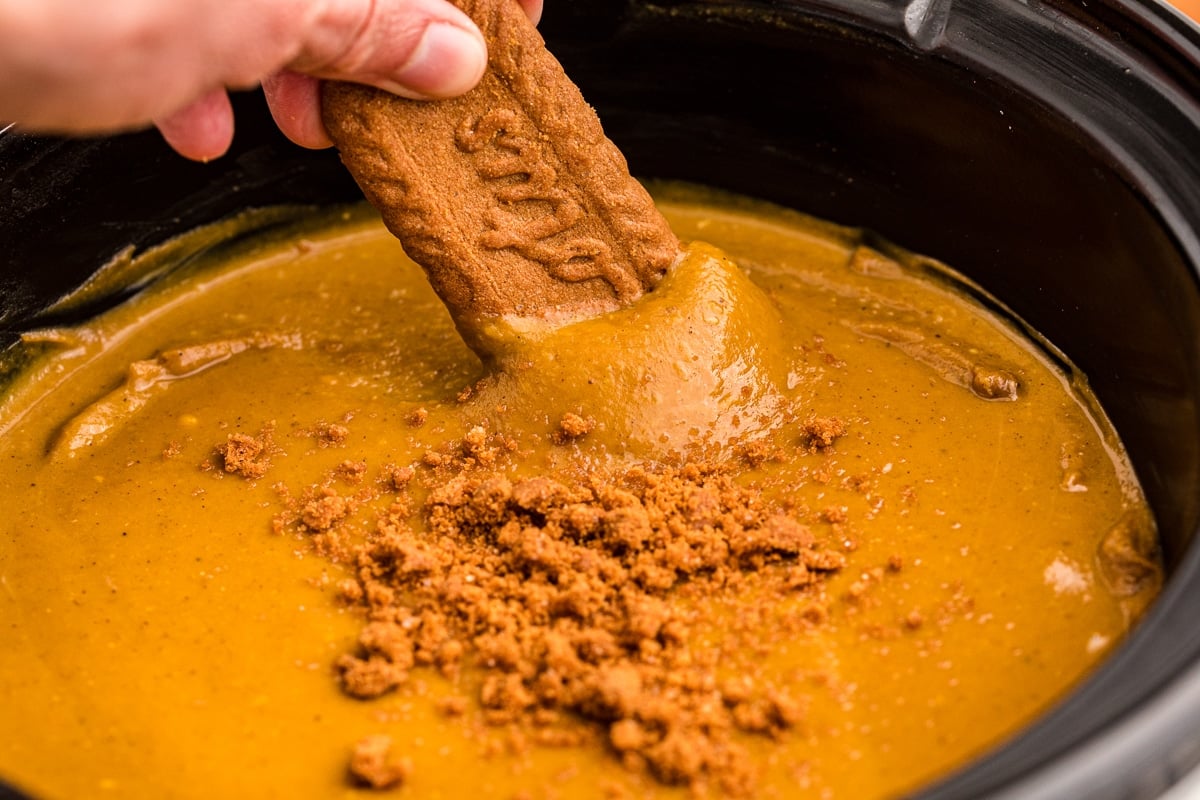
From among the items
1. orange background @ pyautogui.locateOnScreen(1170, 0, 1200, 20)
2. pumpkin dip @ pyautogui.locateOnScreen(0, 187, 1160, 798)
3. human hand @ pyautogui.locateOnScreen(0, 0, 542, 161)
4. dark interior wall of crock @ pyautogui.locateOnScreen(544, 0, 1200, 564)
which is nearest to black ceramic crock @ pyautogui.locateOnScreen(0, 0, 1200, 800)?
dark interior wall of crock @ pyautogui.locateOnScreen(544, 0, 1200, 564)

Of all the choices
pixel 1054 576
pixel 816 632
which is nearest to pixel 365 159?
pixel 816 632

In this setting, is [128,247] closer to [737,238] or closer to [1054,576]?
[737,238]

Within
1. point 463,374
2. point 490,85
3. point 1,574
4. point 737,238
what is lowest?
point 1,574

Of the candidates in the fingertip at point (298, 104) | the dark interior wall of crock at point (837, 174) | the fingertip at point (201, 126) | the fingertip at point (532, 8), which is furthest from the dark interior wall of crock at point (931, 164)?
the fingertip at point (201, 126)

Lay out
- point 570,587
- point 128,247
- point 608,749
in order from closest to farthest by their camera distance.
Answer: point 608,749, point 570,587, point 128,247

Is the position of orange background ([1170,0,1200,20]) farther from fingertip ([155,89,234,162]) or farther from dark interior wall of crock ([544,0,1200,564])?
fingertip ([155,89,234,162])

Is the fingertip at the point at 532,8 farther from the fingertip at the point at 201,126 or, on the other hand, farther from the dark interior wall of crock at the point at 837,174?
the fingertip at the point at 201,126

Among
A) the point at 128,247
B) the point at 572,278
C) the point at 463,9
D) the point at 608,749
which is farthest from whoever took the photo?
the point at 128,247

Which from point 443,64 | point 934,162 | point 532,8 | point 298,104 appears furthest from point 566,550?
point 934,162
